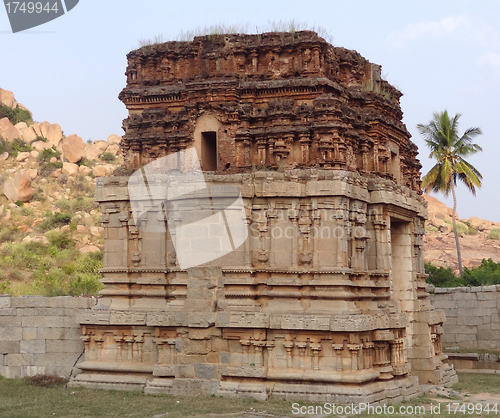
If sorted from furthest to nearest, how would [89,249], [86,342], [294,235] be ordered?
[89,249], [86,342], [294,235]

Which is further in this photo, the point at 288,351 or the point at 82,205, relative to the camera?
the point at 82,205

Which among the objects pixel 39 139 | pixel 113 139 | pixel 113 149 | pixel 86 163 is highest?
pixel 113 139

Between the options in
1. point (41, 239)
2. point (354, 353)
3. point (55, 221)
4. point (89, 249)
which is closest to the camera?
point (354, 353)

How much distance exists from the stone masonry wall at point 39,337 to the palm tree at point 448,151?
26.1 m

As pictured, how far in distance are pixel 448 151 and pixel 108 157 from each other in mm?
31078

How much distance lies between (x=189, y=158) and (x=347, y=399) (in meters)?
6.33

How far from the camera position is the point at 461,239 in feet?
185

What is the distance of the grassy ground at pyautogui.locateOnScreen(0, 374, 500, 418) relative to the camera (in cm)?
1137

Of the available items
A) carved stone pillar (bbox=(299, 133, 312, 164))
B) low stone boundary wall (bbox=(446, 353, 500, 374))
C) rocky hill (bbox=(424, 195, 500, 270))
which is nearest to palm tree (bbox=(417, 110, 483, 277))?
rocky hill (bbox=(424, 195, 500, 270))

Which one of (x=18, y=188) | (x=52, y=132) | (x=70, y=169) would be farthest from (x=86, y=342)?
(x=52, y=132)

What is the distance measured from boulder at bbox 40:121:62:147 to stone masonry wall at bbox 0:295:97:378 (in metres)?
43.0

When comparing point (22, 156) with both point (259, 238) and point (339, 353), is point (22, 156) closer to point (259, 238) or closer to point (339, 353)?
point (259, 238)

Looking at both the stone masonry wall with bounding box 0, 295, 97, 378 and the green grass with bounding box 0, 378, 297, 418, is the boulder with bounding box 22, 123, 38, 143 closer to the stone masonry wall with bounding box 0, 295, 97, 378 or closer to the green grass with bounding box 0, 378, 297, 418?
the stone masonry wall with bounding box 0, 295, 97, 378

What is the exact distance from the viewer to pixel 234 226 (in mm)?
13188
